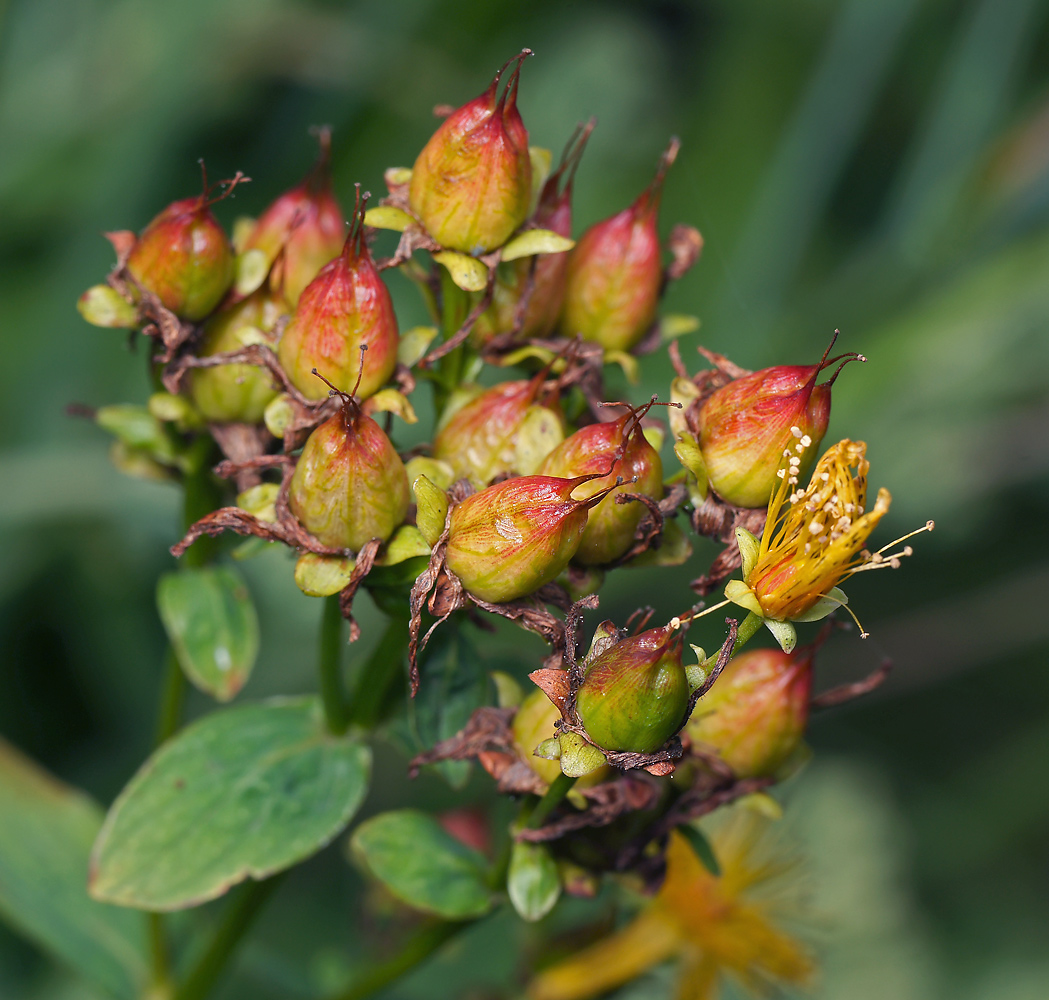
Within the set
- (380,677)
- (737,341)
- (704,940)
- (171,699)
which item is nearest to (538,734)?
(380,677)

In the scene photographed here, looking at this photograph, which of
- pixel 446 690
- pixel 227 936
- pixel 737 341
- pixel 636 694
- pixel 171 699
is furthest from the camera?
pixel 737 341

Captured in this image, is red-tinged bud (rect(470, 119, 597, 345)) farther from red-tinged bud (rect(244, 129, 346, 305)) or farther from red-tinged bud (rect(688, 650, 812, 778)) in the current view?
red-tinged bud (rect(688, 650, 812, 778))

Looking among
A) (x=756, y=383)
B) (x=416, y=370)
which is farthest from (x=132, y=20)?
(x=756, y=383)

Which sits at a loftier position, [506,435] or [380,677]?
[506,435]

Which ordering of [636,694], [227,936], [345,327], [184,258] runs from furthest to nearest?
[227,936]
[184,258]
[345,327]
[636,694]

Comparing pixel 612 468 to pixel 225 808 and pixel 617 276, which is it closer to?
pixel 617 276

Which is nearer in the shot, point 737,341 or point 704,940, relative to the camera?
point 704,940
